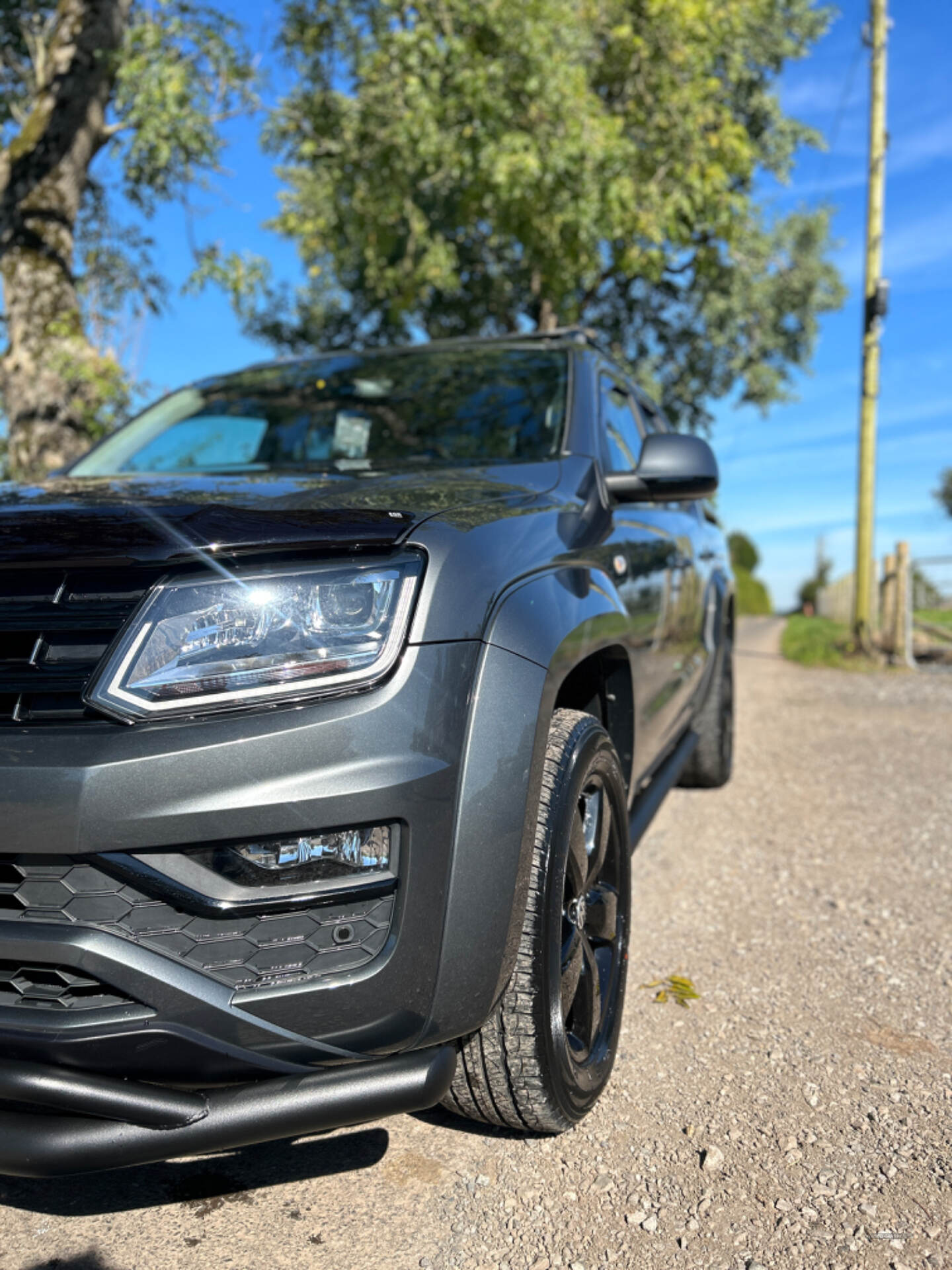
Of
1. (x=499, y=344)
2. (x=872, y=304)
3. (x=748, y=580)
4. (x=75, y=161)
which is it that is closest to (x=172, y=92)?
(x=75, y=161)

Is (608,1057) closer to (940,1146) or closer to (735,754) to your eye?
(940,1146)

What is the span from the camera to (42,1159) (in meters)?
1.43

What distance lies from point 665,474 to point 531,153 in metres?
8.14

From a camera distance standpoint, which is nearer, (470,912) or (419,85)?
(470,912)

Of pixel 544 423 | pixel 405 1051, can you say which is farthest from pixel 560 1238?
pixel 544 423

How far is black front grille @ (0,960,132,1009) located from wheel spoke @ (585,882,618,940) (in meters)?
1.13

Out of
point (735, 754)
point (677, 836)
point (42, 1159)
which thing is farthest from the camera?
point (735, 754)

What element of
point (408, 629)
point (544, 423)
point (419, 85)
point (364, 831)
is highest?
point (419, 85)

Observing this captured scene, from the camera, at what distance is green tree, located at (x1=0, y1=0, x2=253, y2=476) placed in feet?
24.0

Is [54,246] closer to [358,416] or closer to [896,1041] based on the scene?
[358,416]

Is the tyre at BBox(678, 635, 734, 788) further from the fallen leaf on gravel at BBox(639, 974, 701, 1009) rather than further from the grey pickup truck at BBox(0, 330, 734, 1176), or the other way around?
the grey pickup truck at BBox(0, 330, 734, 1176)

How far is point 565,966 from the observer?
205 cm

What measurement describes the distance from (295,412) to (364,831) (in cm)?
225

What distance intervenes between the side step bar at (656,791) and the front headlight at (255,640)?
43.7 inches
